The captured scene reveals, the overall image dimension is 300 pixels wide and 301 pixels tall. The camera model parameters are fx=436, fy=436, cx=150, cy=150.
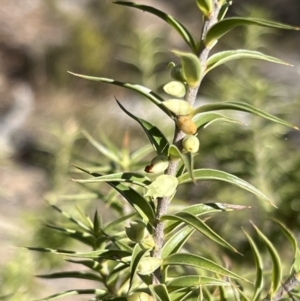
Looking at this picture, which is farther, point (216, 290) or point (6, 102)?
point (6, 102)

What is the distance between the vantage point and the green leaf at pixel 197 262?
13.1 inches

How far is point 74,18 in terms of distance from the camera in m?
6.23

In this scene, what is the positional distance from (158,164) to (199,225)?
5cm

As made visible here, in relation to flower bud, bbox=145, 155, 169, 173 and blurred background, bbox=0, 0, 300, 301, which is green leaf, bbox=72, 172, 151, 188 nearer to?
flower bud, bbox=145, 155, 169, 173

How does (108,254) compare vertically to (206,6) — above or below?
below

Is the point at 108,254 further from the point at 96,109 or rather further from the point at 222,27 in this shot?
the point at 96,109

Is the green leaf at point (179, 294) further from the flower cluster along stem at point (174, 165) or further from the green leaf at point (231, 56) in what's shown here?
the green leaf at point (231, 56)

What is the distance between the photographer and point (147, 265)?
1.15 ft

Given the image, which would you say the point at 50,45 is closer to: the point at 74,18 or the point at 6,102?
the point at 74,18

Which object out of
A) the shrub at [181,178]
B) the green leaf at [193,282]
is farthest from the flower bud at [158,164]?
the green leaf at [193,282]

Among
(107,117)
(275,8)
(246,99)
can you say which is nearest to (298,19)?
(275,8)

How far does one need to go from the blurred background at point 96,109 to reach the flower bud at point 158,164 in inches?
5.0

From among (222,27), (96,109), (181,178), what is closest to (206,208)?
(181,178)

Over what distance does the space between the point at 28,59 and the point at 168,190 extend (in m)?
5.64
